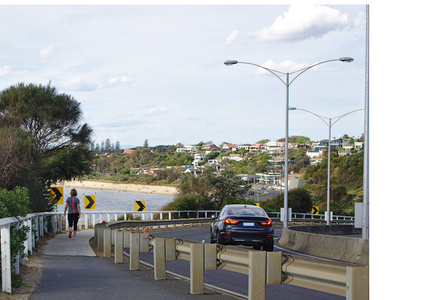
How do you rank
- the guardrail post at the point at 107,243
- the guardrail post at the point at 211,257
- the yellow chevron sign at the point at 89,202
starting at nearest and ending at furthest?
the guardrail post at the point at 211,257 → the guardrail post at the point at 107,243 → the yellow chevron sign at the point at 89,202

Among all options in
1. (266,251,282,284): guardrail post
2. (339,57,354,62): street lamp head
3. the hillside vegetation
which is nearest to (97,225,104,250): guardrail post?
(266,251,282,284): guardrail post

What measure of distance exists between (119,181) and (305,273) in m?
177

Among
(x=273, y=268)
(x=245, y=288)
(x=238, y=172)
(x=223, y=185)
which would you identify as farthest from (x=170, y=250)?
(x=238, y=172)

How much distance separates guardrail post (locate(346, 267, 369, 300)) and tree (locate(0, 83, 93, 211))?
3541 centimetres

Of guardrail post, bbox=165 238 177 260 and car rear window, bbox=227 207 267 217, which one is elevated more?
car rear window, bbox=227 207 267 217

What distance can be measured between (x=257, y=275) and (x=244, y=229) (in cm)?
1129

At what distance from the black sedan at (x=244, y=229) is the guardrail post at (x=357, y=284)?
12.8 metres

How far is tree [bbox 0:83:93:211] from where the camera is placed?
4106cm

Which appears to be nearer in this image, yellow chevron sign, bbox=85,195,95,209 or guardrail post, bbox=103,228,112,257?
guardrail post, bbox=103,228,112,257

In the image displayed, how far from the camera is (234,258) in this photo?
9.02 m

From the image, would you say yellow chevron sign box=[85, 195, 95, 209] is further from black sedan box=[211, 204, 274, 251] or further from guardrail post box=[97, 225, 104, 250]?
black sedan box=[211, 204, 274, 251]

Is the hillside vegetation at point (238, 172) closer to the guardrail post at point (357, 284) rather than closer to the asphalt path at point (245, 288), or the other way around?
the asphalt path at point (245, 288)

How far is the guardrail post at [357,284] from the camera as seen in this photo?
6404 mm

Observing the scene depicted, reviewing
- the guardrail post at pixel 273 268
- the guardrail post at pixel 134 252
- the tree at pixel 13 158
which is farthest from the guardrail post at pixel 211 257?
the tree at pixel 13 158
